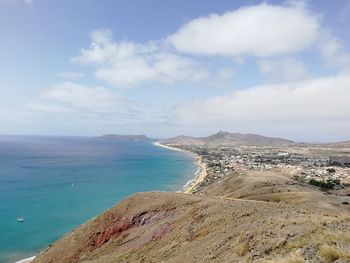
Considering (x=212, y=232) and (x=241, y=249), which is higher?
(x=241, y=249)

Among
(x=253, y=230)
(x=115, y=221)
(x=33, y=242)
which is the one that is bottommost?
(x=33, y=242)

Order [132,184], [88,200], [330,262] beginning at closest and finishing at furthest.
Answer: [330,262] < [88,200] < [132,184]

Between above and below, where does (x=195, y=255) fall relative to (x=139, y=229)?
above

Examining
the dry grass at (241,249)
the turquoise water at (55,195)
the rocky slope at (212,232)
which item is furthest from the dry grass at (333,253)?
the turquoise water at (55,195)

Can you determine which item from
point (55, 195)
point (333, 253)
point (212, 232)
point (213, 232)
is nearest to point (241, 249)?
point (333, 253)

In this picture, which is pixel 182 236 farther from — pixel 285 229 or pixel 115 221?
pixel 115 221

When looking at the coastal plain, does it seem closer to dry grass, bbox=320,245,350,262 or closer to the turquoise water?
dry grass, bbox=320,245,350,262

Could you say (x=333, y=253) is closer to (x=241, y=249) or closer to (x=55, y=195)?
(x=241, y=249)

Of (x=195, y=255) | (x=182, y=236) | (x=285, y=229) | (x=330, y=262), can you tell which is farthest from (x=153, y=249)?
(x=330, y=262)
